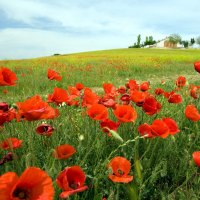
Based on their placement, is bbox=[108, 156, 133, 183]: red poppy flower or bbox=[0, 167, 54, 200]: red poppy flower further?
bbox=[108, 156, 133, 183]: red poppy flower

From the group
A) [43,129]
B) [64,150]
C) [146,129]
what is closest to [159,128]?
A: [146,129]

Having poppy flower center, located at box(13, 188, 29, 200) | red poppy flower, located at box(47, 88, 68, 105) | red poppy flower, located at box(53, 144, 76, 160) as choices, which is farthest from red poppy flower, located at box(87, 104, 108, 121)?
poppy flower center, located at box(13, 188, 29, 200)

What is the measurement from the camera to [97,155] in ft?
7.19

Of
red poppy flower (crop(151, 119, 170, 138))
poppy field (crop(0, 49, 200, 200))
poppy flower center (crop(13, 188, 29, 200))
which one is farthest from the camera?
red poppy flower (crop(151, 119, 170, 138))

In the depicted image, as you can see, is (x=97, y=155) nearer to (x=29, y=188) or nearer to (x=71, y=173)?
(x=71, y=173)

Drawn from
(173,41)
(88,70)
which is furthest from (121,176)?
(173,41)

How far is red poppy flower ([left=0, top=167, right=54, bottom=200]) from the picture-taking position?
0.92m

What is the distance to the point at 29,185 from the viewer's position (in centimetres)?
100

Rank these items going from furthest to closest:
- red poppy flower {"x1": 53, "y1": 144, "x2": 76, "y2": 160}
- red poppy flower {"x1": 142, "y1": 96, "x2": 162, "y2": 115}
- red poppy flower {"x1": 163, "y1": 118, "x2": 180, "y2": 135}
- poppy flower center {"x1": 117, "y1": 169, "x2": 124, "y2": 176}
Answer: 1. red poppy flower {"x1": 142, "y1": 96, "x2": 162, "y2": 115}
2. red poppy flower {"x1": 163, "y1": 118, "x2": 180, "y2": 135}
3. red poppy flower {"x1": 53, "y1": 144, "x2": 76, "y2": 160}
4. poppy flower center {"x1": 117, "y1": 169, "x2": 124, "y2": 176}

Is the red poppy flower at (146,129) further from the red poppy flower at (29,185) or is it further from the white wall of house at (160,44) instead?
the white wall of house at (160,44)

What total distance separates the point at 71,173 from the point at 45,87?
9.62 m

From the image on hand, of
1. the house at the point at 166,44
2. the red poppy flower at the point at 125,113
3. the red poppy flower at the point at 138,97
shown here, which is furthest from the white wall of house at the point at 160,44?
the red poppy flower at the point at 125,113

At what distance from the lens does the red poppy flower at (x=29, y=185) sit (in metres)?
0.92

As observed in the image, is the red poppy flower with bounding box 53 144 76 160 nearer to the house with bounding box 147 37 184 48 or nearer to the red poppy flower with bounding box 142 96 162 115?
the red poppy flower with bounding box 142 96 162 115
